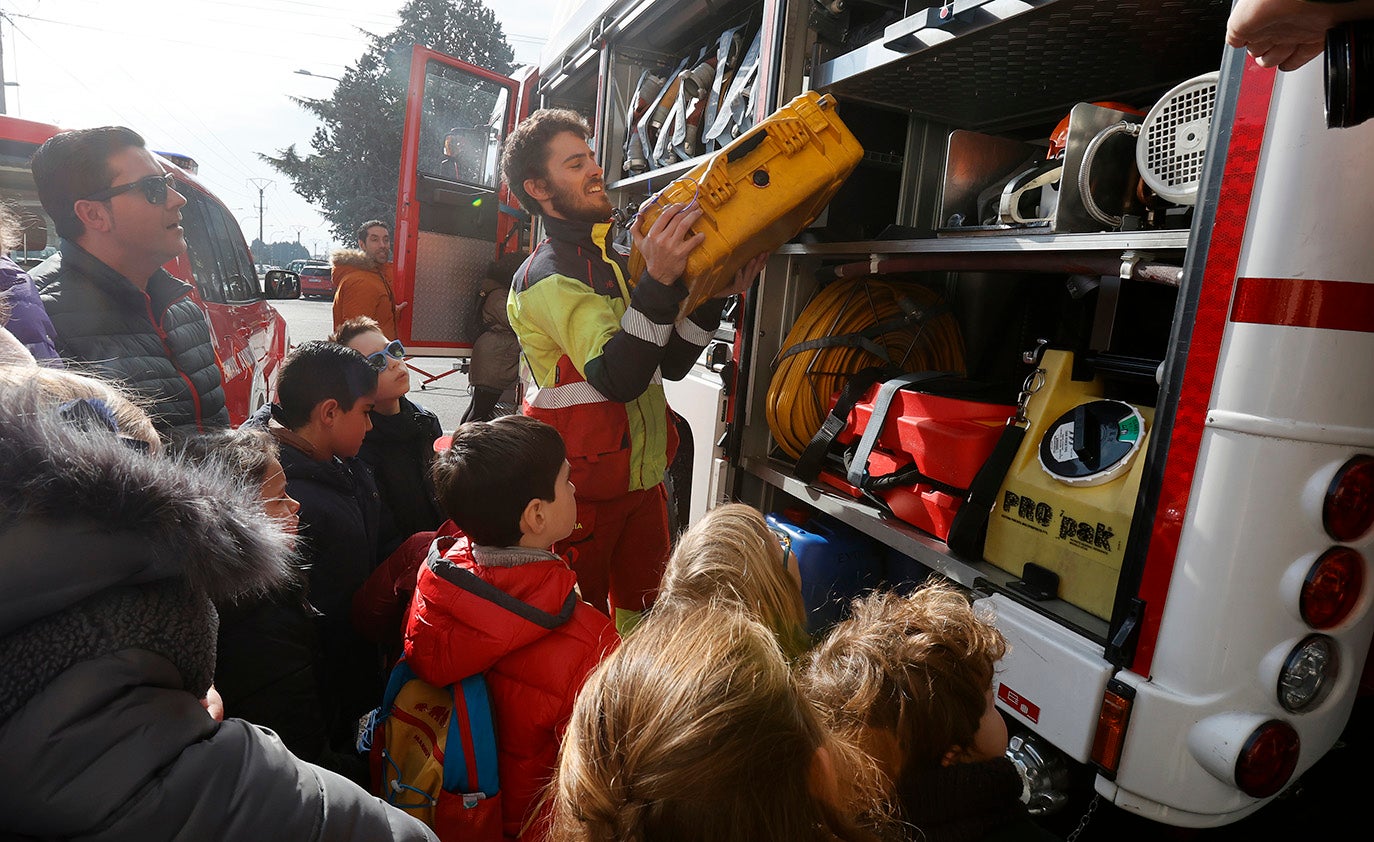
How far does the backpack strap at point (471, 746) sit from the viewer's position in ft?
5.04

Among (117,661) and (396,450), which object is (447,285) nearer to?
(396,450)

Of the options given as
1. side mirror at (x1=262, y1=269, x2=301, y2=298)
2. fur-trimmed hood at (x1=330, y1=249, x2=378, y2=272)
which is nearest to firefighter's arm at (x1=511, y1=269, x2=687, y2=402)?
side mirror at (x1=262, y1=269, x2=301, y2=298)

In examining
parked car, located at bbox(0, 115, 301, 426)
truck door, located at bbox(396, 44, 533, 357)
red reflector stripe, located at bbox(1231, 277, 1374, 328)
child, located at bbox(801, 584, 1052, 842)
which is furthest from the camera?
truck door, located at bbox(396, 44, 533, 357)

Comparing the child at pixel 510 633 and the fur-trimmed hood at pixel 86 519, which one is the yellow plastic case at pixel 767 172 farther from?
the fur-trimmed hood at pixel 86 519

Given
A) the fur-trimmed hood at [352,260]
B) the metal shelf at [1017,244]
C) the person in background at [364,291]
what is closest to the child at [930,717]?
the metal shelf at [1017,244]

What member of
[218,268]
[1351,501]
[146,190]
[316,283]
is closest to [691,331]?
[1351,501]

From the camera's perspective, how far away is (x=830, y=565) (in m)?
2.66

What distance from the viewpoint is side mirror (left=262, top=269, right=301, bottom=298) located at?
4.91 metres

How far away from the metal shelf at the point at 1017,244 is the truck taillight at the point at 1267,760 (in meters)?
0.92

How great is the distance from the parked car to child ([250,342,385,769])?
1.75m

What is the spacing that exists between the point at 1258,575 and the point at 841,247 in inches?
58.0

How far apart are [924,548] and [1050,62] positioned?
4.74 ft

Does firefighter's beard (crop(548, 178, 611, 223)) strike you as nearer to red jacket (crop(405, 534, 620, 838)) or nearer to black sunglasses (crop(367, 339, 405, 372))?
black sunglasses (crop(367, 339, 405, 372))

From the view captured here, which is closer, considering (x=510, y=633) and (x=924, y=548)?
(x=510, y=633)
